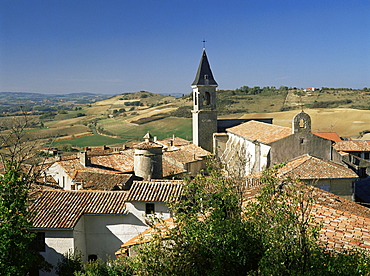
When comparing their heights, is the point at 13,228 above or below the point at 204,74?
below

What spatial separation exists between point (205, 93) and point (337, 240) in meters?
32.3

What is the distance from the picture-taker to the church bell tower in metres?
40.2

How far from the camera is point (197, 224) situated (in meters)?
8.95

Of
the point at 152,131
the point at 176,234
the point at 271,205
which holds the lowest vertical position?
the point at 152,131

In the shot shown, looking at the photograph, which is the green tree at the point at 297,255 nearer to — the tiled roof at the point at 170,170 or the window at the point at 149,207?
the window at the point at 149,207

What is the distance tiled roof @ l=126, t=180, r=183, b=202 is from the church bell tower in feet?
74.3

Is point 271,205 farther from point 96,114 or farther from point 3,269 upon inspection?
point 96,114

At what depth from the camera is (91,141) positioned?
218ft

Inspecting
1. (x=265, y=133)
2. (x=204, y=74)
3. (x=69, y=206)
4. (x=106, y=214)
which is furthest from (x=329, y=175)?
(x=204, y=74)

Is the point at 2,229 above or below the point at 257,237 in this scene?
below

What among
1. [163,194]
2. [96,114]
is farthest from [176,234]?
[96,114]

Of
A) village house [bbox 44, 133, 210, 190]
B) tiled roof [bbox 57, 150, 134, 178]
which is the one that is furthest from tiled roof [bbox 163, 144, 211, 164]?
tiled roof [bbox 57, 150, 134, 178]

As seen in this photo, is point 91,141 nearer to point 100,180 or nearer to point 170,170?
point 170,170

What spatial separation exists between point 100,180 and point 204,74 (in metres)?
20.6
